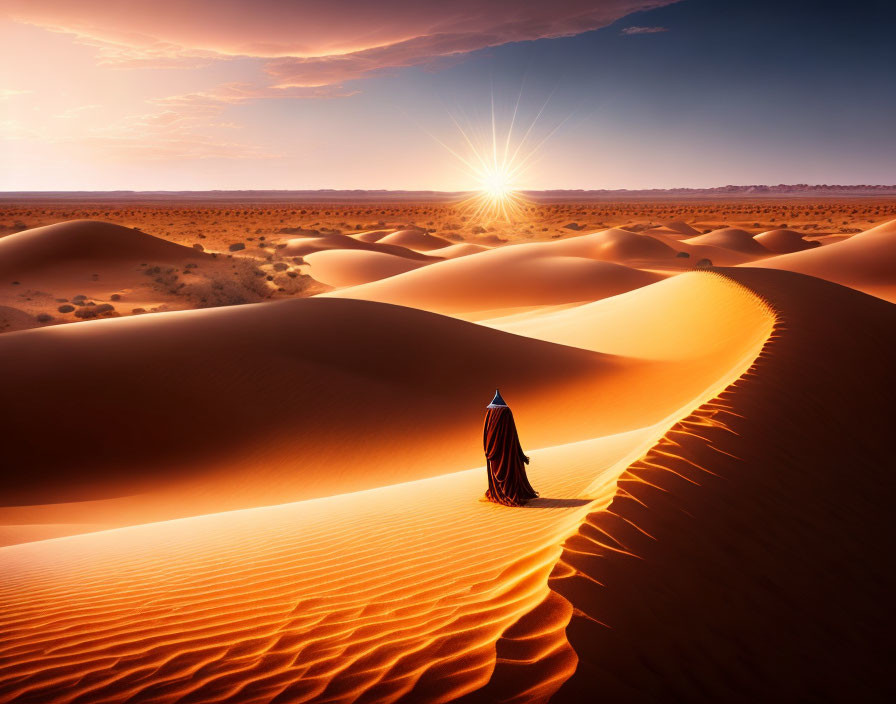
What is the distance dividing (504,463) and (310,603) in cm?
269

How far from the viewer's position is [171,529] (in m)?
7.20

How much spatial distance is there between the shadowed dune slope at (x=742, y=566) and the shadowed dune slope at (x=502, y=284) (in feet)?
85.2

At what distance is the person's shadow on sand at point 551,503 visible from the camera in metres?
6.01

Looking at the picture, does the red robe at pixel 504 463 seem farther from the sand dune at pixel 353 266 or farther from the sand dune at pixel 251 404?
the sand dune at pixel 353 266

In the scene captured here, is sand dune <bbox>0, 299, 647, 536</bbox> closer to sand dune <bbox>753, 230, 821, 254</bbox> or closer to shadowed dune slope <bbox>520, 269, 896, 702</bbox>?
shadowed dune slope <bbox>520, 269, 896, 702</bbox>

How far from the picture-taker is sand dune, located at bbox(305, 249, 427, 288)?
43688 mm

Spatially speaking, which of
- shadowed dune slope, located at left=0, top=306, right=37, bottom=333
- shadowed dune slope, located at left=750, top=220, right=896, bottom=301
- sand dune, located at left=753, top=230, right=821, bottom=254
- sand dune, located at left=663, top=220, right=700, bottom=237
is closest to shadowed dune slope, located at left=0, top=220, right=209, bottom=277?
shadowed dune slope, located at left=0, top=306, right=37, bottom=333

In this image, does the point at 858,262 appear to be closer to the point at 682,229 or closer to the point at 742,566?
the point at 742,566

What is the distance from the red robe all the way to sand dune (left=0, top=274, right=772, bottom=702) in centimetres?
18

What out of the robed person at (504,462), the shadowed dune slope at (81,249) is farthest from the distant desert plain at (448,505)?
the shadowed dune slope at (81,249)

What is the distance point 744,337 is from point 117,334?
→ 43.2ft

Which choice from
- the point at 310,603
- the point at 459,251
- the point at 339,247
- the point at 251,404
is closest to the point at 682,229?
the point at 459,251

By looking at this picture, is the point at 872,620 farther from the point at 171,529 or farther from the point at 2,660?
the point at 171,529

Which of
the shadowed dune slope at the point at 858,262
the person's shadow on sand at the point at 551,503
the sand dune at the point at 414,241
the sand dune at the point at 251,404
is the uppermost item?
the person's shadow on sand at the point at 551,503
